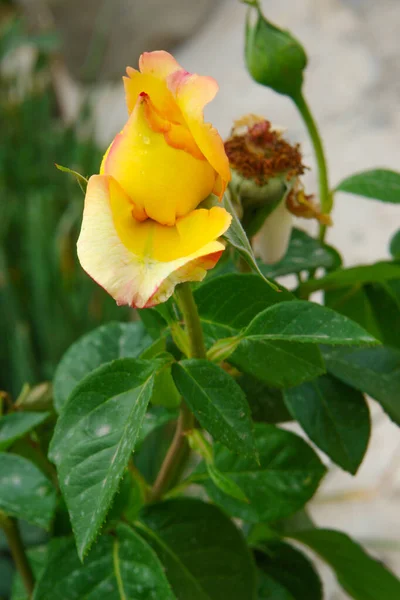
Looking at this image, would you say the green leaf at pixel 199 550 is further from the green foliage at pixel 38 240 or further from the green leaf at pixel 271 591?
the green foliage at pixel 38 240

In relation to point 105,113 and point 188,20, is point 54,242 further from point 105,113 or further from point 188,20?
point 188,20

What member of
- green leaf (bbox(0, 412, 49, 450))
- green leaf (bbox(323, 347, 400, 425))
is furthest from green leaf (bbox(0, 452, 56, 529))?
green leaf (bbox(323, 347, 400, 425))

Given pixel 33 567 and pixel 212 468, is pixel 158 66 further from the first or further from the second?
pixel 33 567

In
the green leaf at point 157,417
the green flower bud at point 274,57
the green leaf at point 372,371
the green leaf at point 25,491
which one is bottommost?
the green leaf at point 25,491

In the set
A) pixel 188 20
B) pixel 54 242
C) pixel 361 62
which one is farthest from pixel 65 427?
pixel 188 20

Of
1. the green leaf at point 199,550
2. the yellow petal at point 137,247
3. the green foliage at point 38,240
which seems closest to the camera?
the yellow petal at point 137,247

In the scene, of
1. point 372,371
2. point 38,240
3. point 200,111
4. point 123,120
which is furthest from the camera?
point 123,120

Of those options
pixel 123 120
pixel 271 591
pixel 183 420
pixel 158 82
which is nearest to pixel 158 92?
pixel 158 82

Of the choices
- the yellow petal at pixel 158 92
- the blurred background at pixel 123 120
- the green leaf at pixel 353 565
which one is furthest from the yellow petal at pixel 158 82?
the blurred background at pixel 123 120
